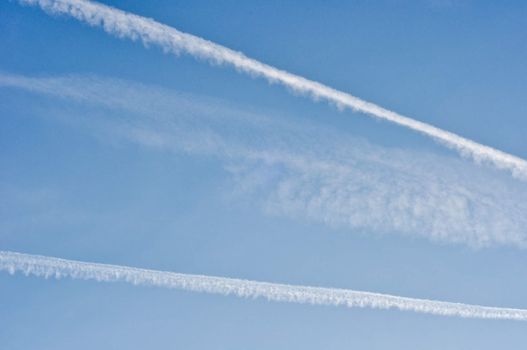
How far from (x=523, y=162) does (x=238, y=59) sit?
13.3m

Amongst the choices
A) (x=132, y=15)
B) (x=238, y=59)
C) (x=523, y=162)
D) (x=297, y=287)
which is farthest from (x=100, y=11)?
(x=523, y=162)

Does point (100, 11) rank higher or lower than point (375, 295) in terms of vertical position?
higher

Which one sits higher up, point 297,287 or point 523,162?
point 523,162

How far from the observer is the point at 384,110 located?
153 ft

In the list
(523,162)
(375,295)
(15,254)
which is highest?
(523,162)

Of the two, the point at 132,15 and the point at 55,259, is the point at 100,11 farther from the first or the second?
the point at 55,259

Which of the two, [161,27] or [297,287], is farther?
[297,287]

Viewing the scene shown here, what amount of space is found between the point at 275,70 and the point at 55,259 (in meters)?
12.4

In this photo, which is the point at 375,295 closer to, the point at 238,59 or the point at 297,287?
the point at 297,287

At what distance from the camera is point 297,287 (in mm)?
48219

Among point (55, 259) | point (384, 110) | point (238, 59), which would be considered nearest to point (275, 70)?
point (238, 59)

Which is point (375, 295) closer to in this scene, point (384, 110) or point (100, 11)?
point (384, 110)

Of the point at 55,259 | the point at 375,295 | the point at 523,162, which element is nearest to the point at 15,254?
the point at 55,259

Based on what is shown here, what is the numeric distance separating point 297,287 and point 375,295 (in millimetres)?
3600
